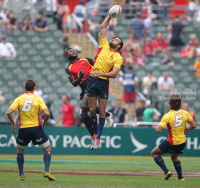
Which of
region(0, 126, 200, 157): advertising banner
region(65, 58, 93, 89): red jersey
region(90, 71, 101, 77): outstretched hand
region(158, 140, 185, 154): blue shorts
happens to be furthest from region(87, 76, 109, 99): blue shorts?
region(0, 126, 200, 157): advertising banner

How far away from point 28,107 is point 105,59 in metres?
2.20

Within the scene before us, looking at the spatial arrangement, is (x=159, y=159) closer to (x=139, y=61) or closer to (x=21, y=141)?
(x=21, y=141)

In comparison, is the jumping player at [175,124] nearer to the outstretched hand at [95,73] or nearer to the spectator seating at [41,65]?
the outstretched hand at [95,73]

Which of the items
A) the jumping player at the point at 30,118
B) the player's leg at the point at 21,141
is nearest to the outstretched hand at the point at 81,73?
the jumping player at the point at 30,118

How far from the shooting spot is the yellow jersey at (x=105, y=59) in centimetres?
1175

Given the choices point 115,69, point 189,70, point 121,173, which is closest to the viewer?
point 115,69

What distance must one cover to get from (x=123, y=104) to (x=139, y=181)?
9.49m

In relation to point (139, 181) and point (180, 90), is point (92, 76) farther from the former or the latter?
point (180, 90)

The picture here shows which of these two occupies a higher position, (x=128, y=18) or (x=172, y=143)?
(x=128, y=18)

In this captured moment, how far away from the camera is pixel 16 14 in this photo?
24.6 metres

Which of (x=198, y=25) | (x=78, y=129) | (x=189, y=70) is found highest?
(x=198, y=25)

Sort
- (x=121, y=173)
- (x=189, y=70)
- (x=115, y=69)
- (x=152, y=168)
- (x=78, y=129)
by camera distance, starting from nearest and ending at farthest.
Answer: (x=115, y=69), (x=121, y=173), (x=152, y=168), (x=78, y=129), (x=189, y=70)

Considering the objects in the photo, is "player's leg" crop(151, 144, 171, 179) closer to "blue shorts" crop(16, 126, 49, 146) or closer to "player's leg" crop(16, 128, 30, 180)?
"blue shorts" crop(16, 126, 49, 146)

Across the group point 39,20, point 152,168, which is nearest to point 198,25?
point 39,20
